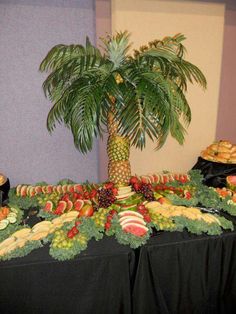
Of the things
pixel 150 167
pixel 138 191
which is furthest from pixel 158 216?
pixel 150 167

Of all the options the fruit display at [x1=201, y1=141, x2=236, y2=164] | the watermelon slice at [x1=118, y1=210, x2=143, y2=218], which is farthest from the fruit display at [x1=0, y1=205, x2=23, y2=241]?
the fruit display at [x1=201, y1=141, x2=236, y2=164]

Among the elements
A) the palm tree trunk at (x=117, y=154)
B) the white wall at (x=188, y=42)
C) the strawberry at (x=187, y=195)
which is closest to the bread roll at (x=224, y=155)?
the white wall at (x=188, y=42)

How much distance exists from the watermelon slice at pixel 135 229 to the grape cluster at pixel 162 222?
0.26 feet

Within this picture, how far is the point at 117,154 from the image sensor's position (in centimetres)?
147

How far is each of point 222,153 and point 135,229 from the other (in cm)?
121

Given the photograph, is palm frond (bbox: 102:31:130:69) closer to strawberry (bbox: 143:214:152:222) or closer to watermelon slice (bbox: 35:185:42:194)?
strawberry (bbox: 143:214:152:222)

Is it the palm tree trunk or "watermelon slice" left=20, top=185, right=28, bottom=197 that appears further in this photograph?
"watermelon slice" left=20, top=185, right=28, bottom=197

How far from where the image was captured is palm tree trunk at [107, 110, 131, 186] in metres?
1.44

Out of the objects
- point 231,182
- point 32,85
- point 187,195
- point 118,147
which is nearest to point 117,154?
point 118,147

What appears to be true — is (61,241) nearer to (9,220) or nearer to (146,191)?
(9,220)

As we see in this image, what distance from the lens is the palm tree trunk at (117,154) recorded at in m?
1.44

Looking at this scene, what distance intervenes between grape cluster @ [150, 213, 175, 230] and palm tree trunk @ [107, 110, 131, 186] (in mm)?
319

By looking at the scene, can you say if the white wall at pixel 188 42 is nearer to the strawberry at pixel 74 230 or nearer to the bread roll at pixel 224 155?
the bread roll at pixel 224 155

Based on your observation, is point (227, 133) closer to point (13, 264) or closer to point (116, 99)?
point (116, 99)
